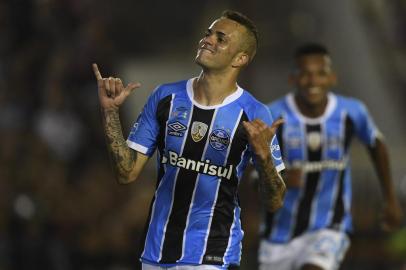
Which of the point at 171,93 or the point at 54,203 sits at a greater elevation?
the point at 171,93

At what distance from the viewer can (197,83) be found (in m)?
6.67

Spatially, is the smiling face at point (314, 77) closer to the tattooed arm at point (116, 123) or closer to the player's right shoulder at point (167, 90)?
the player's right shoulder at point (167, 90)

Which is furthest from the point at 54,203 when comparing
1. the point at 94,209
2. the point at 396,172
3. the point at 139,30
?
the point at 396,172

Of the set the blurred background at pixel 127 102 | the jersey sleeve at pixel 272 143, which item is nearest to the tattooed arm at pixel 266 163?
the jersey sleeve at pixel 272 143

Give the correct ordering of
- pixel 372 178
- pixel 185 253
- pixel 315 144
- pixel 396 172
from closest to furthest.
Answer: pixel 185 253
pixel 315 144
pixel 372 178
pixel 396 172

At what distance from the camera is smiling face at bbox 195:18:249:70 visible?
6523 mm

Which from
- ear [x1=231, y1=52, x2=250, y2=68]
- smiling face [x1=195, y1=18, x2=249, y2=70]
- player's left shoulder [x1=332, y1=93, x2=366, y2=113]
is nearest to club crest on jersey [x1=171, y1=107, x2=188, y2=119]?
smiling face [x1=195, y1=18, x2=249, y2=70]

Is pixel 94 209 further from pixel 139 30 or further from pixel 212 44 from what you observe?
pixel 212 44

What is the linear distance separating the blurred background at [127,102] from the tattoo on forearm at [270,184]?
4.58 metres

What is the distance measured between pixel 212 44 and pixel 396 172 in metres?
8.32

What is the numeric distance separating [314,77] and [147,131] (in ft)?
7.98

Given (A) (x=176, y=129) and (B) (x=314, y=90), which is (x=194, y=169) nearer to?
(A) (x=176, y=129)

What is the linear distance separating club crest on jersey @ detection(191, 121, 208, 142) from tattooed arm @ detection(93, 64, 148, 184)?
1.30 feet

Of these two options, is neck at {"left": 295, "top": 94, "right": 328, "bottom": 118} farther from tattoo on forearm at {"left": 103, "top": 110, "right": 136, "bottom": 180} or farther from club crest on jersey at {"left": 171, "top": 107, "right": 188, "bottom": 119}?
tattoo on forearm at {"left": 103, "top": 110, "right": 136, "bottom": 180}
